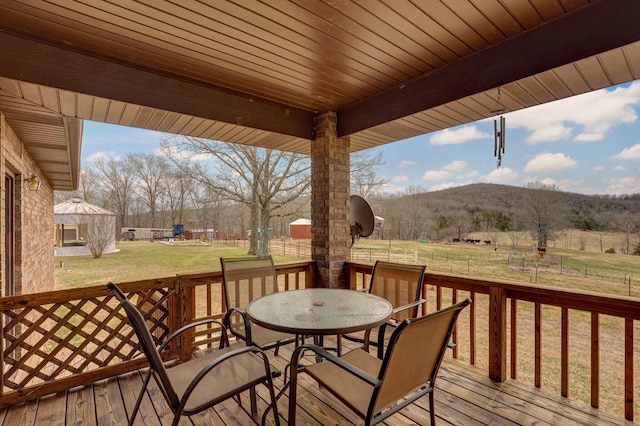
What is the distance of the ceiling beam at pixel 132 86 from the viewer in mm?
1978

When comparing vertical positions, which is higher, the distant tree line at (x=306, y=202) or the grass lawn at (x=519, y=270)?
the distant tree line at (x=306, y=202)

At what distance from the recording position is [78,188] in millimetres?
7934

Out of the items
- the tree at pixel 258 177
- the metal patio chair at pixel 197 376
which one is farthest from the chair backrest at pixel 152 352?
the tree at pixel 258 177

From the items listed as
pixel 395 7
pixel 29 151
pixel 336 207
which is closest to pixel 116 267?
pixel 29 151

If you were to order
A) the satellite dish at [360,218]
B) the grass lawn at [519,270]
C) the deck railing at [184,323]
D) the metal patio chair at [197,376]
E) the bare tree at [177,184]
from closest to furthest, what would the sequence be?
the metal patio chair at [197,376] → the deck railing at [184,323] → the satellite dish at [360,218] → the grass lawn at [519,270] → the bare tree at [177,184]

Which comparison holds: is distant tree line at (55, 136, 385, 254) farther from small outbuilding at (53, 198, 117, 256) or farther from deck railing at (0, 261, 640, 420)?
deck railing at (0, 261, 640, 420)

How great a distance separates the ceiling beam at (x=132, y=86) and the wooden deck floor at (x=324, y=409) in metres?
2.31

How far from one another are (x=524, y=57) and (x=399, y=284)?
1.95m

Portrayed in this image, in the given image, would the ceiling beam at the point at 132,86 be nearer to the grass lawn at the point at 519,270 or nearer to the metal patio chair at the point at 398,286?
the metal patio chair at the point at 398,286

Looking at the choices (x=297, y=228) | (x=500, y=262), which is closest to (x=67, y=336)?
(x=297, y=228)

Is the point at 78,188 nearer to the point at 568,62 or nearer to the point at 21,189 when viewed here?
the point at 21,189

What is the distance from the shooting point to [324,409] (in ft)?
6.64

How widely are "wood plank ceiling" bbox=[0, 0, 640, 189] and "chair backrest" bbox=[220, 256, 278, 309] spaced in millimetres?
1442

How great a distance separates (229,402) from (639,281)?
10632 mm
